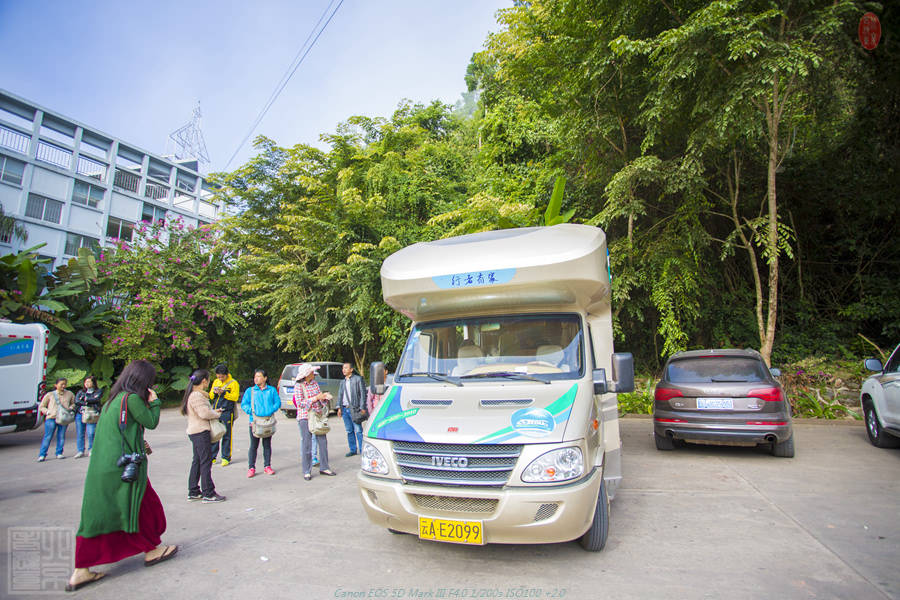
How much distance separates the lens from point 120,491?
3496 millimetres

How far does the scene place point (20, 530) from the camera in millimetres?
4582

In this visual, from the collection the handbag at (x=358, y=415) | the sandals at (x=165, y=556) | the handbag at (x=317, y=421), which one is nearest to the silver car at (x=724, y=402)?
the handbag at (x=358, y=415)

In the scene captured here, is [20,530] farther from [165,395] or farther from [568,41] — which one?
[165,395]

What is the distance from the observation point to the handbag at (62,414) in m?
8.60

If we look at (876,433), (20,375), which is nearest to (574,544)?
(876,433)

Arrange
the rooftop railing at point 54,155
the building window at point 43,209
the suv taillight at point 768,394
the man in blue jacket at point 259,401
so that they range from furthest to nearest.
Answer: the rooftop railing at point 54,155 < the building window at point 43,209 < the man in blue jacket at point 259,401 < the suv taillight at point 768,394

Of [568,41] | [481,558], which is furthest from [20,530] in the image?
[568,41]

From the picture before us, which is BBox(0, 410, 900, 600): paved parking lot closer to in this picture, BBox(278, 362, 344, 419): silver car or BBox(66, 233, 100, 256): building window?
BBox(278, 362, 344, 419): silver car

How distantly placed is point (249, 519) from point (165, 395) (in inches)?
619

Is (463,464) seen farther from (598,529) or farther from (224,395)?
(224,395)

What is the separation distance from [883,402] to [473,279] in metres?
7.40

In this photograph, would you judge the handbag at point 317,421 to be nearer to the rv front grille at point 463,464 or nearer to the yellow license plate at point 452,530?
the rv front grille at point 463,464

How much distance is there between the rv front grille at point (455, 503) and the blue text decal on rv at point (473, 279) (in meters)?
1.85

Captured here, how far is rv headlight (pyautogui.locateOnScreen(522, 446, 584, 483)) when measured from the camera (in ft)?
10.4
